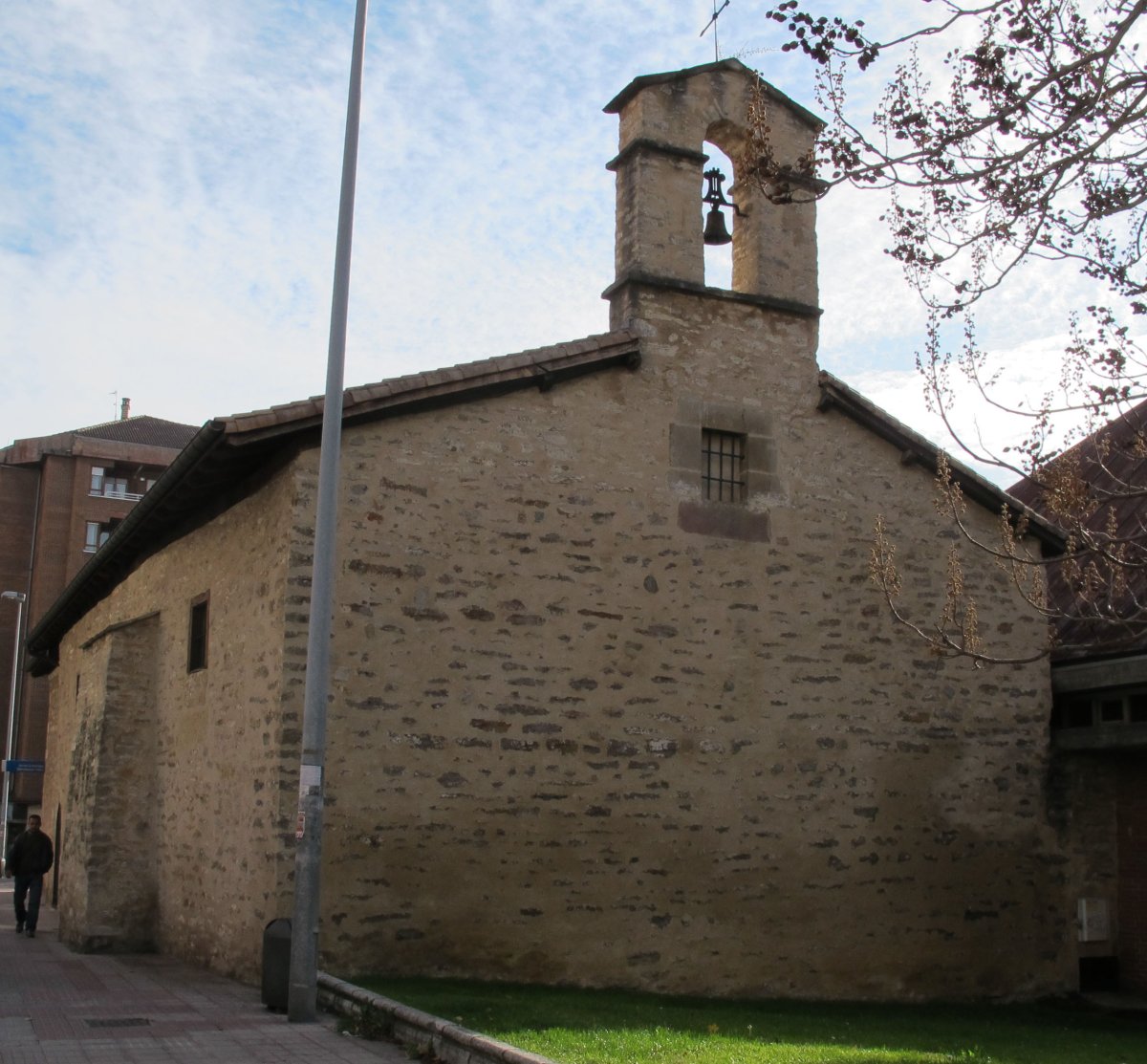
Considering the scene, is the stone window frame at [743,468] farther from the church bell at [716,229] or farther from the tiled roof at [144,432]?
the tiled roof at [144,432]

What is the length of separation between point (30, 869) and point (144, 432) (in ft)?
137

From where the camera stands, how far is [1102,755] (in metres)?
15.3

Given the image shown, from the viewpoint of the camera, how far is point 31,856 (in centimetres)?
1683

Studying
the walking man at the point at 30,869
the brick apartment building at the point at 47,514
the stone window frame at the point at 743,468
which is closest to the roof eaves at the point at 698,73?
the stone window frame at the point at 743,468

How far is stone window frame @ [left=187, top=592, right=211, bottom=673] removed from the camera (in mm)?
14156

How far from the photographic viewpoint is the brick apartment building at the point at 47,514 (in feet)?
163

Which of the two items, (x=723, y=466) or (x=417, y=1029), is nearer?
(x=417, y=1029)

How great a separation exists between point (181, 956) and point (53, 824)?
395 inches

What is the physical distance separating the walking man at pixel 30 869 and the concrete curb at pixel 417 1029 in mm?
8555

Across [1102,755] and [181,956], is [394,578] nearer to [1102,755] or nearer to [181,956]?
[181,956]

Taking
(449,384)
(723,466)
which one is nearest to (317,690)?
(449,384)

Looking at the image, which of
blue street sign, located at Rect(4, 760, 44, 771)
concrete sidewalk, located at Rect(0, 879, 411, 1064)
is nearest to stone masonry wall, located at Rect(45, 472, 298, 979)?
concrete sidewalk, located at Rect(0, 879, 411, 1064)

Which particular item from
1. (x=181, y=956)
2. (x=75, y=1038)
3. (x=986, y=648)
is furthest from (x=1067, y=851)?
(x=75, y=1038)

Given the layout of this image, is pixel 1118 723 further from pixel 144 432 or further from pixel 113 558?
pixel 144 432
